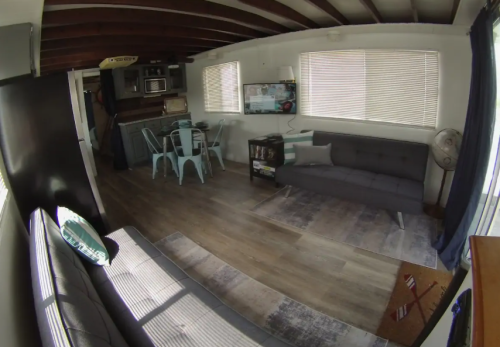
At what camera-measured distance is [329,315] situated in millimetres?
1963

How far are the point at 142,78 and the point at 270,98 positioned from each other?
2.86 m

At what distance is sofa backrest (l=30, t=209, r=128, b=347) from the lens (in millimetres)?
1039

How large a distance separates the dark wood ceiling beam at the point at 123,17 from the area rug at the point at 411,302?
11.0 ft

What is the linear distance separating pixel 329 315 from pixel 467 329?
1.47 metres

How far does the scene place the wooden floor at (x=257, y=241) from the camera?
7.02ft

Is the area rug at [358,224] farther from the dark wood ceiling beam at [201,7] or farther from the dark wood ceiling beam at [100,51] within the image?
the dark wood ceiling beam at [100,51]

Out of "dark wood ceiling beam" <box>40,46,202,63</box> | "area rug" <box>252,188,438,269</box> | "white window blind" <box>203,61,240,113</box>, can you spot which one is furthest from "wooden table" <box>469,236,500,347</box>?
"white window blind" <box>203,61,240,113</box>

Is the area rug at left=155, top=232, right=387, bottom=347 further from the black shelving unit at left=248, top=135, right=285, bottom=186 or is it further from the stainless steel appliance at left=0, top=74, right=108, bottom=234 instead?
the black shelving unit at left=248, top=135, right=285, bottom=186

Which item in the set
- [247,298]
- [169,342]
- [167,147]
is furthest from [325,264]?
[167,147]

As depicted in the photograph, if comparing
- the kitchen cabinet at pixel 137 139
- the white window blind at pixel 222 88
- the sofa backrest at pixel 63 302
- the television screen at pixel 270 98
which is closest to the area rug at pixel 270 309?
the sofa backrest at pixel 63 302

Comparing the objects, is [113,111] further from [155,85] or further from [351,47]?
[351,47]

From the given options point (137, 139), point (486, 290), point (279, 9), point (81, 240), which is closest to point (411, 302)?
point (486, 290)

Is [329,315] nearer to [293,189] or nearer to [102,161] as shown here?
[293,189]

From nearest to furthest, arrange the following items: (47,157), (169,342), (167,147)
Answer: (169,342), (47,157), (167,147)
